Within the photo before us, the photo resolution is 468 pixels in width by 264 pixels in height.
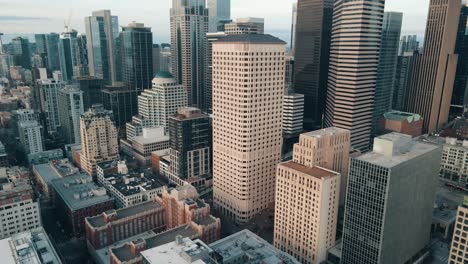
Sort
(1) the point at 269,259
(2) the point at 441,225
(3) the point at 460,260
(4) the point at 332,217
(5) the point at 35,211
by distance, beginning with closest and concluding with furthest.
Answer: (3) the point at 460,260 < (1) the point at 269,259 < (4) the point at 332,217 < (5) the point at 35,211 < (2) the point at 441,225

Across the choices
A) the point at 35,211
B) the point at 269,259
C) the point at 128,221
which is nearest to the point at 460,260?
the point at 269,259

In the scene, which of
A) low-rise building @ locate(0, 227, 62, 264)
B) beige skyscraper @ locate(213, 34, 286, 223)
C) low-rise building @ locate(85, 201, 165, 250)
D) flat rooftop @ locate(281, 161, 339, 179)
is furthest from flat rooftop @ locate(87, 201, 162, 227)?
flat rooftop @ locate(281, 161, 339, 179)

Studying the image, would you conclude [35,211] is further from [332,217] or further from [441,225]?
[441,225]

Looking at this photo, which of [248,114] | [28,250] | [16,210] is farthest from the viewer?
[248,114]

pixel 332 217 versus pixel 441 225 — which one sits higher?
pixel 332 217

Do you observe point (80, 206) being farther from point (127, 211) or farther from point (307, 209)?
point (307, 209)

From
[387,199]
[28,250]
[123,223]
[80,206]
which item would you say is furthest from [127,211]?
[387,199]
